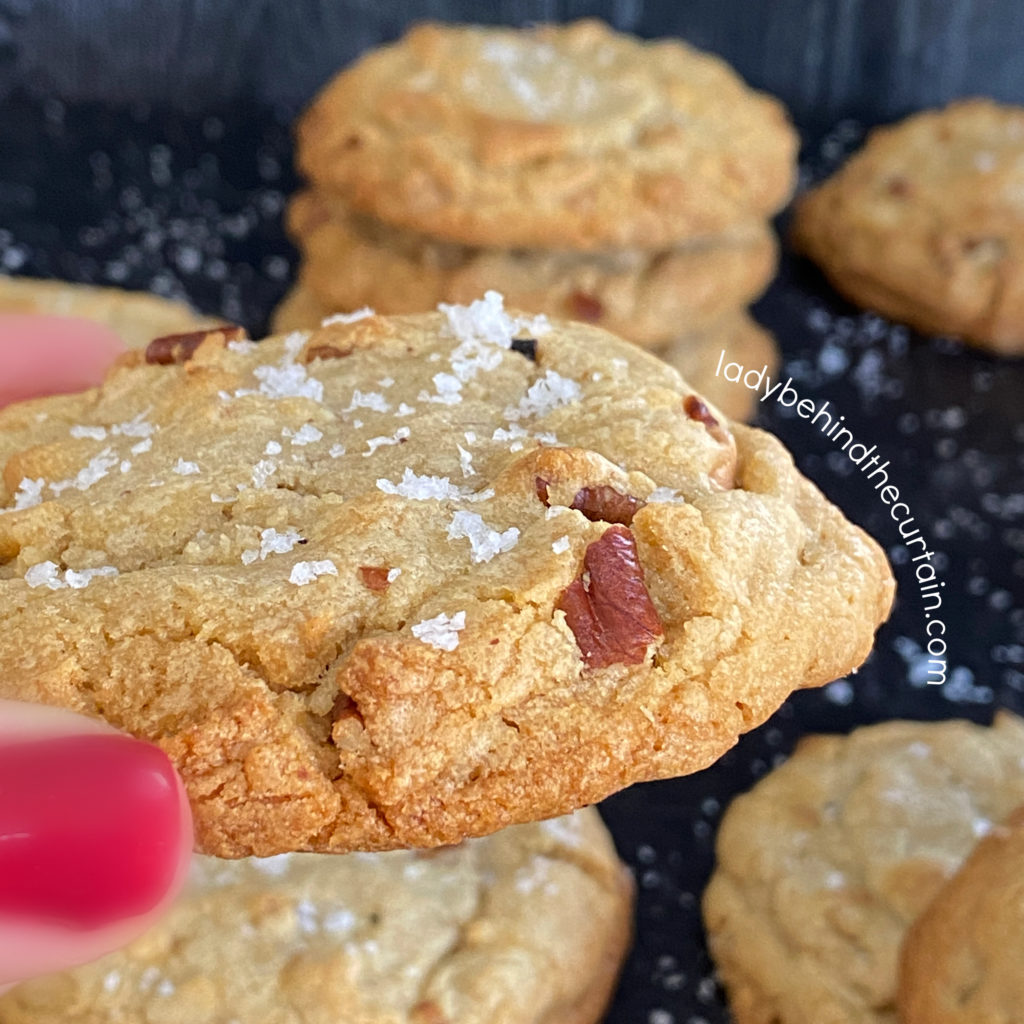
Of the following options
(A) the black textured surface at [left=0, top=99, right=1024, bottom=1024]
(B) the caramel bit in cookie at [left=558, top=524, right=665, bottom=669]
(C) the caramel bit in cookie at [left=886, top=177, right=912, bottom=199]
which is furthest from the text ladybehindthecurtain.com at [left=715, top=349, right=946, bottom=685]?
(C) the caramel bit in cookie at [left=886, top=177, right=912, bottom=199]

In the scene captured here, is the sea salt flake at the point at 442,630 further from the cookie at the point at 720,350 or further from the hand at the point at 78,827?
the cookie at the point at 720,350

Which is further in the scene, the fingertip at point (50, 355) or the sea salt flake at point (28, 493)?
the fingertip at point (50, 355)

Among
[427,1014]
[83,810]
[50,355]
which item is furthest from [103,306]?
[83,810]

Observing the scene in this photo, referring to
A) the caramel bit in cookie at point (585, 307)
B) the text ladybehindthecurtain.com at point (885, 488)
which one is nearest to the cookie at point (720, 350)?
the caramel bit in cookie at point (585, 307)

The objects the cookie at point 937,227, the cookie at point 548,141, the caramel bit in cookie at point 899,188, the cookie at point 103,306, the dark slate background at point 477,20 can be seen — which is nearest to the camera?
the cookie at point 548,141

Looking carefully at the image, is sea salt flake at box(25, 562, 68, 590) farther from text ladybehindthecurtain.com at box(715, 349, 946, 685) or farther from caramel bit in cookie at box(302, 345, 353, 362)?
text ladybehindthecurtain.com at box(715, 349, 946, 685)

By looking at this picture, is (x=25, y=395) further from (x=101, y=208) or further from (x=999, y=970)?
(x=999, y=970)
